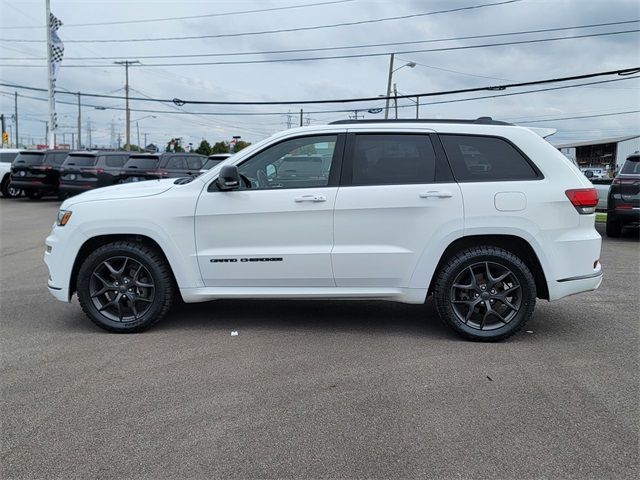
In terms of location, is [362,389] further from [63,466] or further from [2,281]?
[2,281]

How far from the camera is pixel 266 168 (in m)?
5.08

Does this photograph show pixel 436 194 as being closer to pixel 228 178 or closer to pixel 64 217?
pixel 228 178

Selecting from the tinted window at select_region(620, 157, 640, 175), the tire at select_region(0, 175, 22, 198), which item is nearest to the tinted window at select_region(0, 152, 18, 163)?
the tire at select_region(0, 175, 22, 198)

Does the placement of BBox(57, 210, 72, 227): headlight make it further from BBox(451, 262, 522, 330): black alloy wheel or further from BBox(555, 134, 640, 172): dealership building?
BBox(555, 134, 640, 172): dealership building

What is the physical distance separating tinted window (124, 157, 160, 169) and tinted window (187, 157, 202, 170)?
3.21 feet

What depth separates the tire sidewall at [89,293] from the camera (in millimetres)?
5055

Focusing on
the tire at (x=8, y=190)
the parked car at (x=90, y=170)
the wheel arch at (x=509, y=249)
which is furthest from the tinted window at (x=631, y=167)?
the tire at (x=8, y=190)

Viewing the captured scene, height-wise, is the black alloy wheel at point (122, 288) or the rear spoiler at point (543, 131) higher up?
the rear spoiler at point (543, 131)

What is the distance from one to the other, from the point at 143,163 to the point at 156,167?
1.78 feet

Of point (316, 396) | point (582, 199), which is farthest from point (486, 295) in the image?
point (316, 396)

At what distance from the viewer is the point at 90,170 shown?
59.2 feet

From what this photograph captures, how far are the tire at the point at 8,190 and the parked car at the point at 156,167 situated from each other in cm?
732

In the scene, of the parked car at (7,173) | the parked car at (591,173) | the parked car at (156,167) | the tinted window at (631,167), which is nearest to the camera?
the tinted window at (631,167)

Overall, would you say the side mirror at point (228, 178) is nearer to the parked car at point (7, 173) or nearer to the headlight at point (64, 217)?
the headlight at point (64, 217)
